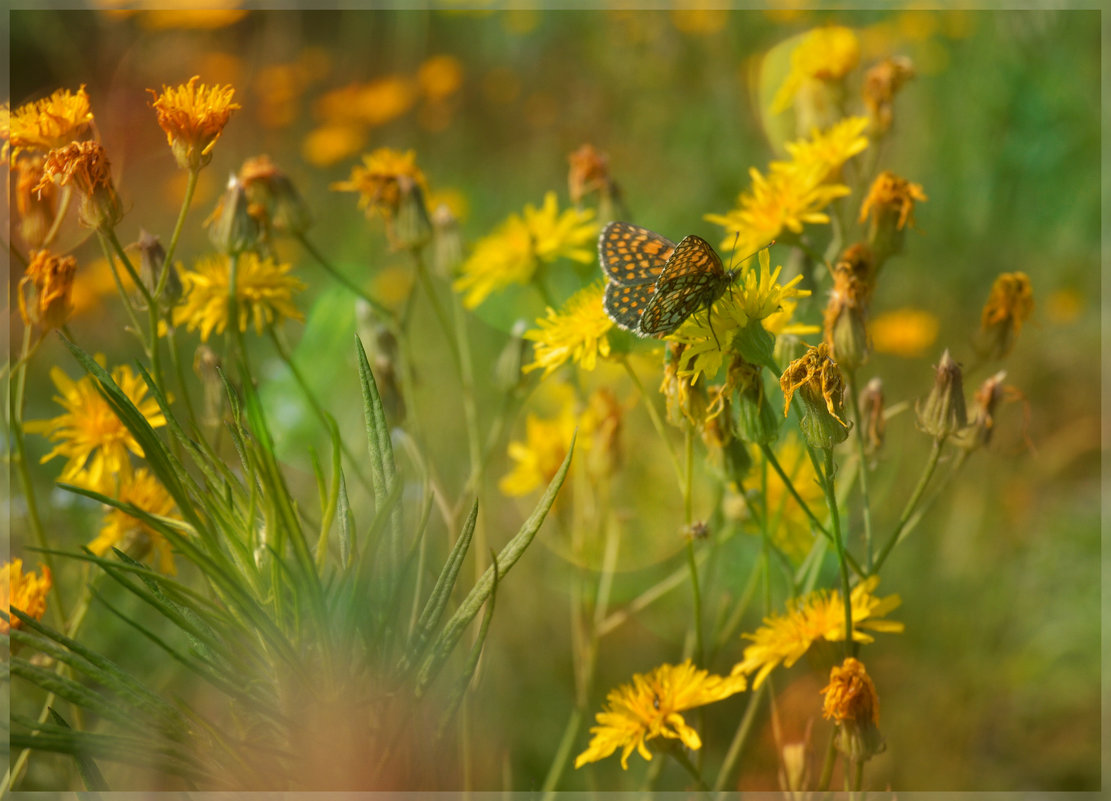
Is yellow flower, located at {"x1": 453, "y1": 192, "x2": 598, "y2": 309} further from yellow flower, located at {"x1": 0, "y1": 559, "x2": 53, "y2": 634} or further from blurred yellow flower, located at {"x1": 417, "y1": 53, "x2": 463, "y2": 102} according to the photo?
blurred yellow flower, located at {"x1": 417, "y1": 53, "x2": 463, "y2": 102}

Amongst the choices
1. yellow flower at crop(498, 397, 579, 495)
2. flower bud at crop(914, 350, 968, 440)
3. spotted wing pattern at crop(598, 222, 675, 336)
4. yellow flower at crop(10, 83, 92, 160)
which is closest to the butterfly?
spotted wing pattern at crop(598, 222, 675, 336)

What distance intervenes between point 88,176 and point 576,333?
2.16 ft

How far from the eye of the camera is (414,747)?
2.08 ft

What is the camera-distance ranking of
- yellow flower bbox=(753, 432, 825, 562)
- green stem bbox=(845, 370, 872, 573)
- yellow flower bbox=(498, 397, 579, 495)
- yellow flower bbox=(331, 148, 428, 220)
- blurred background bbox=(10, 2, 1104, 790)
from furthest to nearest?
1. blurred background bbox=(10, 2, 1104, 790)
2. yellow flower bbox=(498, 397, 579, 495)
3. yellow flower bbox=(331, 148, 428, 220)
4. yellow flower bbox=(753, 432, 825, 562)
5. green stem bbox=(845, 370, 872, 573)

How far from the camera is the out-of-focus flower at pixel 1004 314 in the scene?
1.51 metres

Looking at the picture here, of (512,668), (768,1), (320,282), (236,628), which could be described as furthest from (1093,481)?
(236,628)

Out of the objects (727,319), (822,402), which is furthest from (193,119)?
(822,402)

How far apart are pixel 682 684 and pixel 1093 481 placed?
9.40 ft

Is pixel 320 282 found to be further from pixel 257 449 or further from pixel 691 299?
pixel 257 449

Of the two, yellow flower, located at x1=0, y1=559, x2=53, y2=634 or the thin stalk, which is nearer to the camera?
yellow flower, located at x1=0, y1=559, x2=53, y2=634

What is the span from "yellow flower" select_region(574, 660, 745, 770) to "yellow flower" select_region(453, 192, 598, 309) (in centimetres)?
85

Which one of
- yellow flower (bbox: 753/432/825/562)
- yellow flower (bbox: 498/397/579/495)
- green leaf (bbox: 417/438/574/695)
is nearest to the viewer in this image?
green leaf (bbox: 417/438/574/695)

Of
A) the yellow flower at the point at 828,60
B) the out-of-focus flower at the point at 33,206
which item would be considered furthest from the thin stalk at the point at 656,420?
the yellow flower at the point at 828,60

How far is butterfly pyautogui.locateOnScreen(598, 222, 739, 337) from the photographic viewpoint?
3.67 feet
